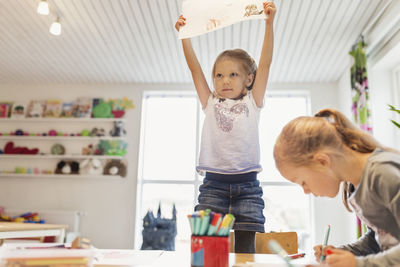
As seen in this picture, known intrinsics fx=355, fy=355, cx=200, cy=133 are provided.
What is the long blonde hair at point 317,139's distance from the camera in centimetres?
78

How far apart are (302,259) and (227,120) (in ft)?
1.97

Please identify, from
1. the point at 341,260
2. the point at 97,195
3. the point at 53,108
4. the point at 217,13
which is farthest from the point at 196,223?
the point at 53,108

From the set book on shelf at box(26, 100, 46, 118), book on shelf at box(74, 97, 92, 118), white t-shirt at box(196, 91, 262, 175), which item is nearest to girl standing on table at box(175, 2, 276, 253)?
white t-shirt at box(196, 91, 262, 175)

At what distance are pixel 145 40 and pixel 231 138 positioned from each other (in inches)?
93.9

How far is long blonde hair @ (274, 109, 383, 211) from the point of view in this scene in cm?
78

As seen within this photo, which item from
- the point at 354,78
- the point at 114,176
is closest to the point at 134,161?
the point at 114,176

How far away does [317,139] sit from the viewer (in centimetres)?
77

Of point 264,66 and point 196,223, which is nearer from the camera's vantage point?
point 196,223

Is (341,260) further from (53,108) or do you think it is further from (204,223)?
(53,108)

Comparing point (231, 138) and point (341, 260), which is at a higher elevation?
point (231, 138)

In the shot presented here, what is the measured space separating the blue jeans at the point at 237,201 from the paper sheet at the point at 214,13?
21.9 inches

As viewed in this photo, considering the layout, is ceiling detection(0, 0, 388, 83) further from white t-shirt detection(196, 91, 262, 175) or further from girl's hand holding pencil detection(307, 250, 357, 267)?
girl's hand holding pencil detection(307, 250, 357, 267)

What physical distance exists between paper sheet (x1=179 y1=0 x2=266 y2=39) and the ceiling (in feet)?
5.01

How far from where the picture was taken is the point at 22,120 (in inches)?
183
